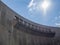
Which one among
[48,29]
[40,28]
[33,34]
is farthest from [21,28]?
[48,29]

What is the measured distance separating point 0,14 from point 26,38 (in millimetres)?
1762

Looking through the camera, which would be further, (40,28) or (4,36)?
(40,28)

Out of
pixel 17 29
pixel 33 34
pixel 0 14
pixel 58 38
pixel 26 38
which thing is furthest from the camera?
pixel 58 38

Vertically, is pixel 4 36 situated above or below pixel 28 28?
below

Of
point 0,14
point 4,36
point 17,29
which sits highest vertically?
point 0,14

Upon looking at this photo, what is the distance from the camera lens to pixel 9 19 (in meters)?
4.96

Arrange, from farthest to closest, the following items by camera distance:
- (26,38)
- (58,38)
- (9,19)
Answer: (58,38), (26,38), (9,19)

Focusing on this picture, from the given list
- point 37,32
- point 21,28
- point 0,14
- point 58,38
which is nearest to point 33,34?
point 37,32

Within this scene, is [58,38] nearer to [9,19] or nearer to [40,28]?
[40,28]

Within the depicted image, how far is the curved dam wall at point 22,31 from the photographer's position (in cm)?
470

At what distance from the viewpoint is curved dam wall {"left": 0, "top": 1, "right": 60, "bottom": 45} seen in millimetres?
4699

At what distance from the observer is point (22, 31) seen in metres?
5.64

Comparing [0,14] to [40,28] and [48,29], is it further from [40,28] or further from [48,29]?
[48,29]

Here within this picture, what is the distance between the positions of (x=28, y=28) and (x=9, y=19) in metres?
1.18
